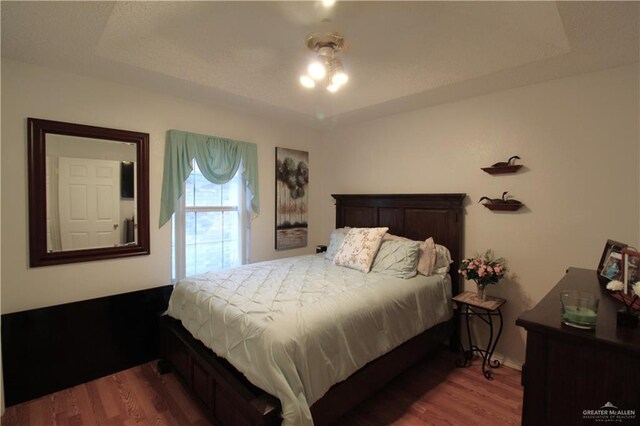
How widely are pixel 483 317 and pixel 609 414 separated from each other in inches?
76.1

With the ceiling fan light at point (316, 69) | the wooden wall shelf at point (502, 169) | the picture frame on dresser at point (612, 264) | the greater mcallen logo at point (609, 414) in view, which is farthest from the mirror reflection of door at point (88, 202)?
the picture frame on dresser at point (612, 264)

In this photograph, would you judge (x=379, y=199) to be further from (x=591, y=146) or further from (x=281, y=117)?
(x=591, y=146)

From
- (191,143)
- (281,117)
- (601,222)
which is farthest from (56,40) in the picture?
(601,222)

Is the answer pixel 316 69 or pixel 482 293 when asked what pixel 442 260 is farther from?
pixel 316 69

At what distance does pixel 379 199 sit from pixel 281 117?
1547 mm

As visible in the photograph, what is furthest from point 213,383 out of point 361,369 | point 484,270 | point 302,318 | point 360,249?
point 484,270

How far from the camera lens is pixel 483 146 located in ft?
9.39

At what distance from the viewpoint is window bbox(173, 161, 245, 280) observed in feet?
10.1

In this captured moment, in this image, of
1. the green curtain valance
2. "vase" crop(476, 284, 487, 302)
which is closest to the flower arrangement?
"vase" crop(476, 284, 487, 302)

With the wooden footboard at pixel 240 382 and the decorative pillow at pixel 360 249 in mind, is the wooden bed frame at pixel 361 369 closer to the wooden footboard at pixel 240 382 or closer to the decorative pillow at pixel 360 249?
the wooden footboard at pixel 240 382

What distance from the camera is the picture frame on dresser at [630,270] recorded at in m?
1.32

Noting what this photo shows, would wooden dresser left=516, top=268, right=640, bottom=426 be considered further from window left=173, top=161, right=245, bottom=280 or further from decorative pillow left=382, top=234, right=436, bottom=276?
window left=173, top=161, right=245, bottom=280

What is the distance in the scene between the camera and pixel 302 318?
1718 mm

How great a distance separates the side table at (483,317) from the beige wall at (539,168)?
0.12 m
